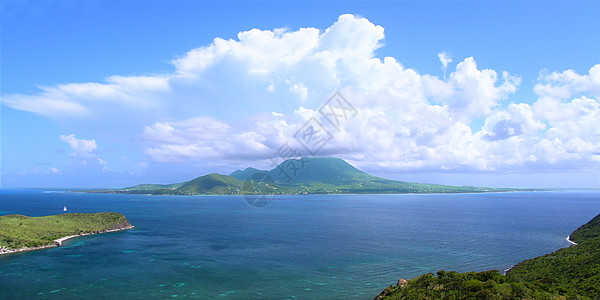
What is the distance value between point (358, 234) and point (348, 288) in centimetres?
6977

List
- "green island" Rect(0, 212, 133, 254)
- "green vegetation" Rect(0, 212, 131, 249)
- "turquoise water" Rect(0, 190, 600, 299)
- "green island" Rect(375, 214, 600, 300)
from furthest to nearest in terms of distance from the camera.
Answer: "green vegetation" Rect(0, 212, 131, 249)
"green island" Rect(0, 212, 133, 254)
"turquoise water" Rect(0, 190, 600, 299)
"green island" Rect(375, 214, 600, 300)

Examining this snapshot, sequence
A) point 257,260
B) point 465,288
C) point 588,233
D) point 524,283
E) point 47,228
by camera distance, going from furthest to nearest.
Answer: point 47,228
point 588,233
point 257,260
point 524,283
point 465,288

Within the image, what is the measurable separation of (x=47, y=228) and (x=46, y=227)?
1.42m

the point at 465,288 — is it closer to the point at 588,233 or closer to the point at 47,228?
the point at 588,233

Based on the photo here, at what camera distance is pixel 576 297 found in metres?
41.4

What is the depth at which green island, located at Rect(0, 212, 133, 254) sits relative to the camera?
101 m

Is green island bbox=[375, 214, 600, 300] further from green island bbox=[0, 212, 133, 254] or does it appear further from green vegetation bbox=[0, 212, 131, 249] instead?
green vegetation bbox=[0, 212, 131, 249]

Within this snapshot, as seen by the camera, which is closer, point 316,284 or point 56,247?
point 316,284

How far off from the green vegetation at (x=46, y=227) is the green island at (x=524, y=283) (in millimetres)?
116227

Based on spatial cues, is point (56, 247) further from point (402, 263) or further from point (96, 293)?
point (402, 263)

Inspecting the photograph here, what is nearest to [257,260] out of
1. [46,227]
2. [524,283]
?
[524,283]

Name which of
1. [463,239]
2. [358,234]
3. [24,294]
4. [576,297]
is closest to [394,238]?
[358,234]

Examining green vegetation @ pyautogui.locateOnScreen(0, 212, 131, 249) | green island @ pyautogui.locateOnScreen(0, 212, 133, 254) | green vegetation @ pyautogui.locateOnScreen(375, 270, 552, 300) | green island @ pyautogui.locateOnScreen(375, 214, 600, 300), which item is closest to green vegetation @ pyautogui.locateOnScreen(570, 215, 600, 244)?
green island @ pyautogui.locateOnScreen(375, 214, 600, 300)

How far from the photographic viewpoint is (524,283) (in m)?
45.8
